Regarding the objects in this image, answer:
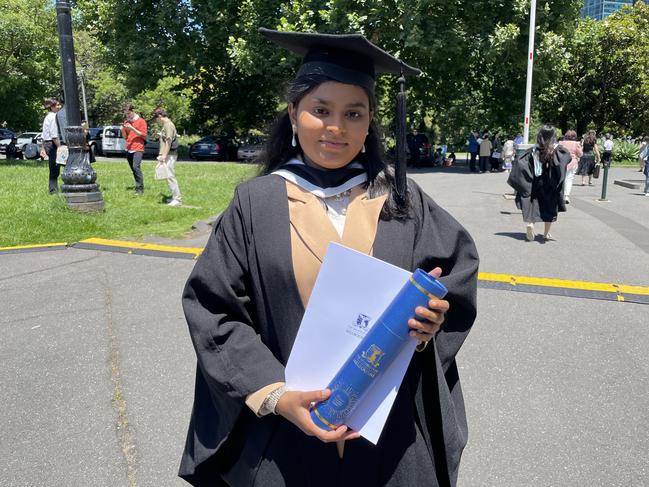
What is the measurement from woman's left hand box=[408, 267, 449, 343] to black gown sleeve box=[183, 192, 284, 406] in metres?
0.40

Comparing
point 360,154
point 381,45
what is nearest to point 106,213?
point 360,154

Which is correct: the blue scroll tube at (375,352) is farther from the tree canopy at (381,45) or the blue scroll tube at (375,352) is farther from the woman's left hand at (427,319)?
the tree canopy at (381,45)

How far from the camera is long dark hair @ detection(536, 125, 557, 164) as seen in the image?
27.1 ft

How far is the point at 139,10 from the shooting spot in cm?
2403

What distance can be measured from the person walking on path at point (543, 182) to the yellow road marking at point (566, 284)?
234 centimetres

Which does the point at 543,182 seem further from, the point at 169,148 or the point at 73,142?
the point at 73,142

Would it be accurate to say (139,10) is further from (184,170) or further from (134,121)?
(134,121)

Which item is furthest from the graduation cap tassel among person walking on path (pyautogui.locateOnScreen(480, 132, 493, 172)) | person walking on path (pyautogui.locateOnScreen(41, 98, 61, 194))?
person walking on path (pyautogui.locateOnScreen(480, 132, 493, 172))

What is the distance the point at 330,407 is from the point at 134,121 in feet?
36.5

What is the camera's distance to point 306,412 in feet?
4.71

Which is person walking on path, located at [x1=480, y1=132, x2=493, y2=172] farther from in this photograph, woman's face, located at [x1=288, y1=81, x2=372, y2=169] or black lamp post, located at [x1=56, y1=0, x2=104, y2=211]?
woman's face, located at [x1=288, y1=81, x2=372, y2=169]

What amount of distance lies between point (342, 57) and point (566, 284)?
5328 millimetres

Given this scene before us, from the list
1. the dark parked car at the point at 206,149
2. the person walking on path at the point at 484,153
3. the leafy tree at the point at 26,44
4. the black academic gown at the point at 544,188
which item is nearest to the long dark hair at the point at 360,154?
the black academic gown at the point at 544,188

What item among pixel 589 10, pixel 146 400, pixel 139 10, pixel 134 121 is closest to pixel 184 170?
pixel 134 121
